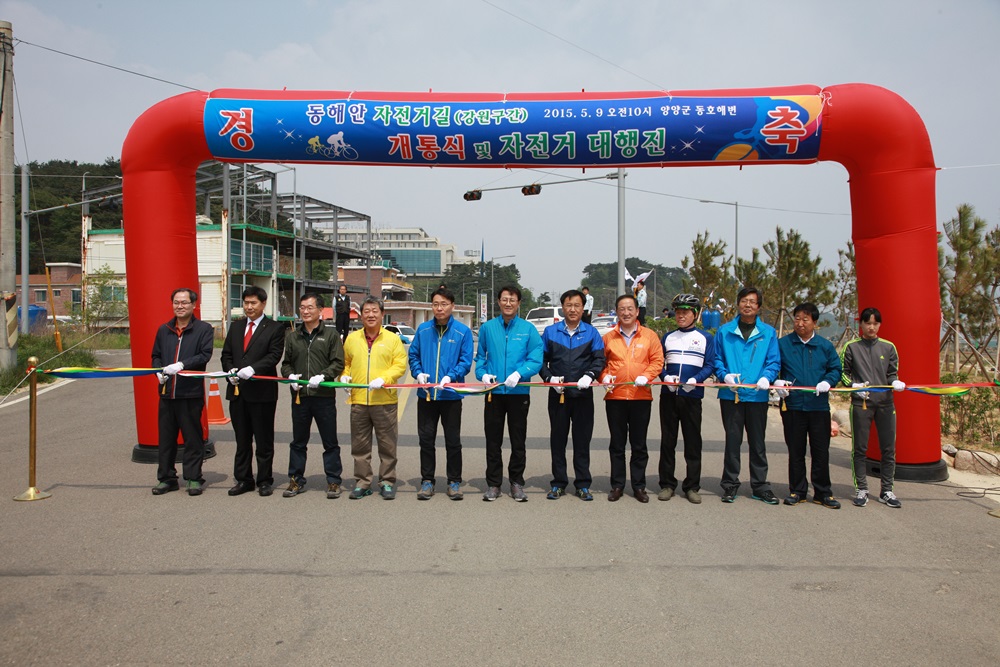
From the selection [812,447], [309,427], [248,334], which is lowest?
[812,447]

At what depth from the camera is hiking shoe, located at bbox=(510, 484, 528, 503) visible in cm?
627

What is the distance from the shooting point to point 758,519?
575 centimetres

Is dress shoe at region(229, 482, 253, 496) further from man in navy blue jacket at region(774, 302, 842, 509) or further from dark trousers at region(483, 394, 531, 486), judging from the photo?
man in navy blue jacket at region(774, 302, 842, 509)

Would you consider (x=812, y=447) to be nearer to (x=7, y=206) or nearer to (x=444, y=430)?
(x=444, y=430)

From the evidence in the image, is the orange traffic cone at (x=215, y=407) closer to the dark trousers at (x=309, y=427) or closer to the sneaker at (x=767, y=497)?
the dark trousers at (x=309, y=427)

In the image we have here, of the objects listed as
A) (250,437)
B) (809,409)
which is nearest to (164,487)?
(250,437)

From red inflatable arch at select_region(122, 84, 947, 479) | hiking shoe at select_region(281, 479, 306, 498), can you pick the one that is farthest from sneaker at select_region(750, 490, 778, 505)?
hiking shoe at select_region(281, 479, 306, 498)

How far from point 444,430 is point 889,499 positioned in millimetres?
4115

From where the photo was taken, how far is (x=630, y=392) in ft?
20.8

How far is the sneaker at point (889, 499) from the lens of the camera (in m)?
6.24

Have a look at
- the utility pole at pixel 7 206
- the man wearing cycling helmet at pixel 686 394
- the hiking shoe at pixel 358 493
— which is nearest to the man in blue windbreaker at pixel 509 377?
the hiking shoe at pixel 358 493

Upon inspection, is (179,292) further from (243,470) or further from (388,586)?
(388,586)

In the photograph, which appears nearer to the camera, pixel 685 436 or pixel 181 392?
pixel 685 436

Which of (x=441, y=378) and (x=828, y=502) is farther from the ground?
(x=441, y=378)
